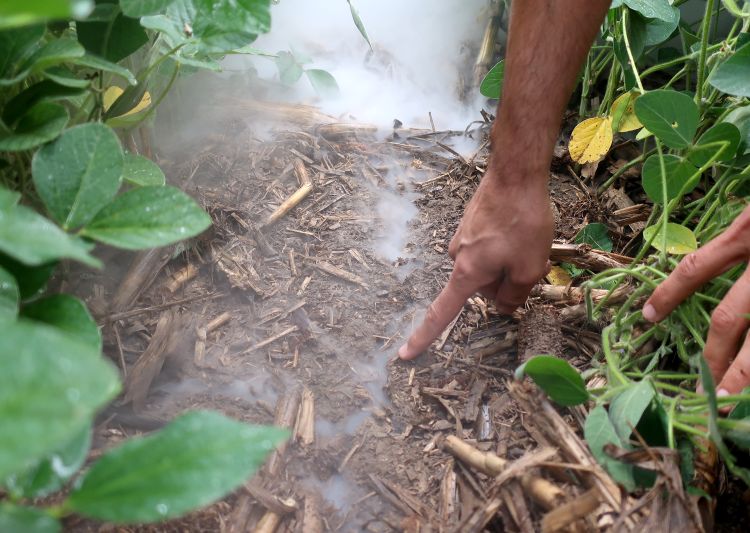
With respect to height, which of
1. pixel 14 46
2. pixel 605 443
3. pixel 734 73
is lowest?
pixel 605 443

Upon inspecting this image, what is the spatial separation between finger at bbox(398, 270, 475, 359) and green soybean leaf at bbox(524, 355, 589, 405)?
268mm

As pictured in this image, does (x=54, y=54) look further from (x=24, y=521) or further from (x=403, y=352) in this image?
(x=403, y=352)

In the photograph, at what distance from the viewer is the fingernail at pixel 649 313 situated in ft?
2.95

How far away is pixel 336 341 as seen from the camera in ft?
3.58

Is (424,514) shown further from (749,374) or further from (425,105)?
(425,105)

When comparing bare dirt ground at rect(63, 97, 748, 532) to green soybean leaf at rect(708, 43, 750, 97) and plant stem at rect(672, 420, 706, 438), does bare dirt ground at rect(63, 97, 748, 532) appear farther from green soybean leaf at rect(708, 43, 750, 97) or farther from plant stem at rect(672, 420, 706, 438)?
green soybean leaf at rect(708, 43, 750, 97)

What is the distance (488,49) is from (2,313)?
5.31ft

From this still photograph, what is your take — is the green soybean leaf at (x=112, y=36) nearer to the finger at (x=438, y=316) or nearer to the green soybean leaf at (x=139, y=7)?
the green soybean leaf at (x=139, y=7)

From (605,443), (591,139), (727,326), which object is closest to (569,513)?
(605,443)

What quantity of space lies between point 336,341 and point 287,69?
2.54 ft

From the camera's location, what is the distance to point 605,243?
4.10ft

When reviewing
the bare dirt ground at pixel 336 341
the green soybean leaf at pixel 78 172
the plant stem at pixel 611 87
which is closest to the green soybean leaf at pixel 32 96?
the green soybean leaf at pixel 78 172

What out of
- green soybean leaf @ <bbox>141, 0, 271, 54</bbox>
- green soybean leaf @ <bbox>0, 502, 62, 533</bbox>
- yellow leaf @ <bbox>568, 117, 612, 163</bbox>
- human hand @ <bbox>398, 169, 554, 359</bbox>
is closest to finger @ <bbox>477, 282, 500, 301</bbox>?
human hand @ <bbox>398, 169, 554, 359</bbox>

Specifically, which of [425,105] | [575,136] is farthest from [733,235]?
Answer: [425,105]
